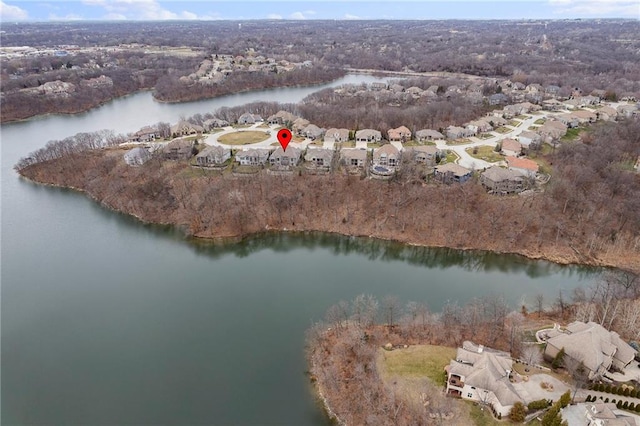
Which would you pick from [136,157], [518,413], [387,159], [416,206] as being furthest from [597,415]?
[136,157]

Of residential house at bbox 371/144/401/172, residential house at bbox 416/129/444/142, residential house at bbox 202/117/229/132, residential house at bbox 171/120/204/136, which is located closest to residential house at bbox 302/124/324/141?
residential house at bbox 371/144/401/172

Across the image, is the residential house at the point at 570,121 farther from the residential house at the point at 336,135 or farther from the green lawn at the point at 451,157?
the residential house at the point at 336,135

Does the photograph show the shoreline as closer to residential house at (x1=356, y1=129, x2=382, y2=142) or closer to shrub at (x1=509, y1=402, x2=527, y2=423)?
shrub at (x1=509, y1=402, x2=527, y2=423)

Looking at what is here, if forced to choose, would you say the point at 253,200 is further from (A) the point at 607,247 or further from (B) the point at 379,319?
(A) the point at 607,247

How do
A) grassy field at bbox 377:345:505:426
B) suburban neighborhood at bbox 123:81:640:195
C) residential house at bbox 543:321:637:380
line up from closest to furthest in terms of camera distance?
grassy field at bbox 377:345:505:426 → residential house at bbox 543:321:637:380 → suburban neighborhood at bbox 123:81:640:195

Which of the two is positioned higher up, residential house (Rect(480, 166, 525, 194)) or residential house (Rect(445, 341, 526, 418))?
residential house (Rect(480, 166, 525, 194))
